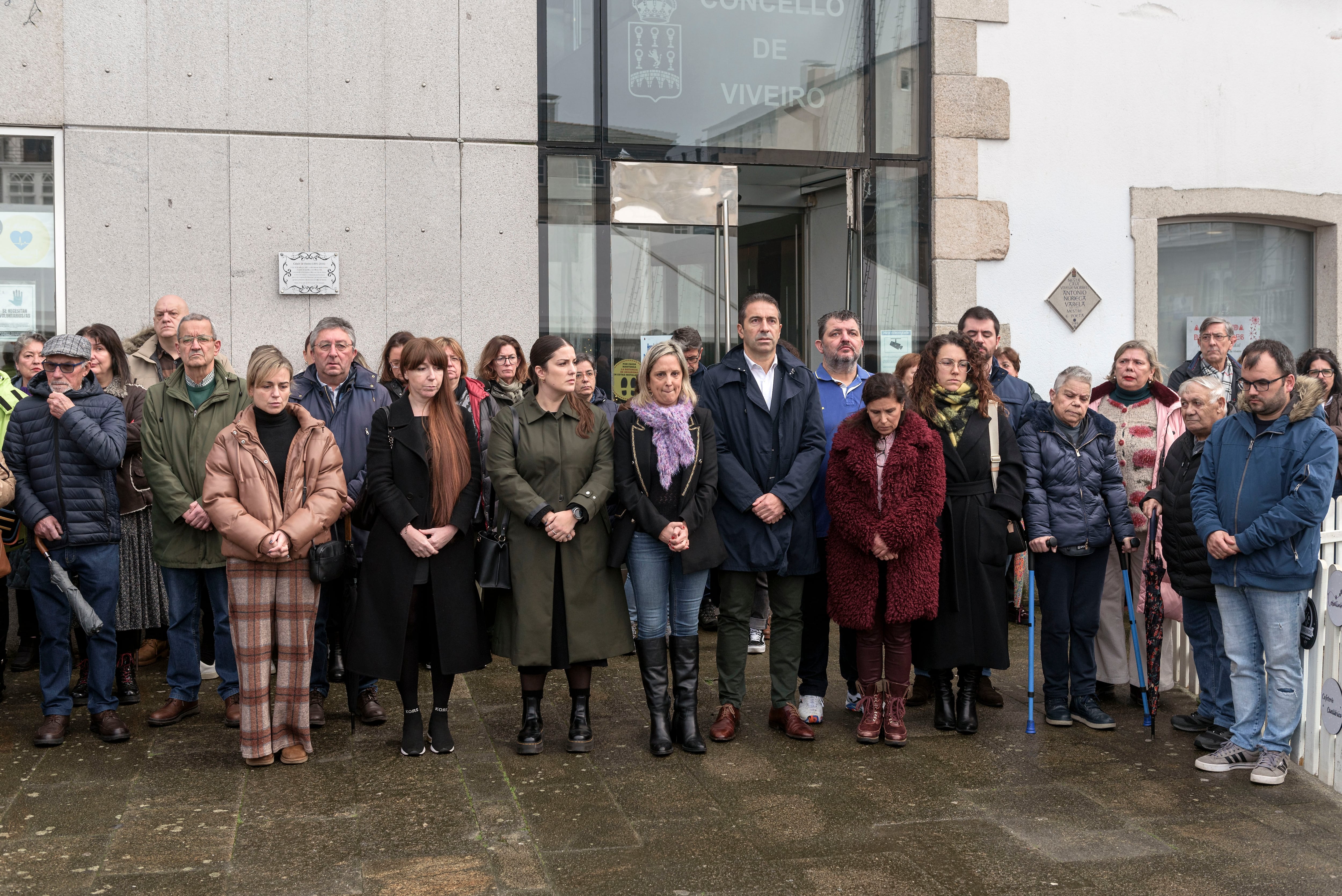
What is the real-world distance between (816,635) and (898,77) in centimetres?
577

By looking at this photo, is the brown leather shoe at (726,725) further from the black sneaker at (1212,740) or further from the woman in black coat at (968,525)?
the black sneaker at (1212,740)

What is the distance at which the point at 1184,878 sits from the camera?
162 inches

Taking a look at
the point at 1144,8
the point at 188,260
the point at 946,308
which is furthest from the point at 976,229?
the point at 188,260

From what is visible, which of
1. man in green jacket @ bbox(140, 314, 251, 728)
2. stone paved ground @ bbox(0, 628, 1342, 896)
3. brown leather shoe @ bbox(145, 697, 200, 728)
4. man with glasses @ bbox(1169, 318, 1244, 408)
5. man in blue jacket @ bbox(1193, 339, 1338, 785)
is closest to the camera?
stone paved ground @ bbox(0, 628, 1342, 896)

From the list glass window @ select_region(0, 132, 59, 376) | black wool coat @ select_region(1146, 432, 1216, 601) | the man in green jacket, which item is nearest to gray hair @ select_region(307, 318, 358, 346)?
the man in green jacket

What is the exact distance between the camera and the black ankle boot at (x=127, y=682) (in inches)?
253

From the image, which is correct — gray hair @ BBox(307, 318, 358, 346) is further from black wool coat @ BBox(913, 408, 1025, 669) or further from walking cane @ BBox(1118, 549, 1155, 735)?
walking cane @ BBox(1118, 549, 1155, 735)

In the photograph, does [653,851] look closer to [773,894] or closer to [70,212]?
[773,894]

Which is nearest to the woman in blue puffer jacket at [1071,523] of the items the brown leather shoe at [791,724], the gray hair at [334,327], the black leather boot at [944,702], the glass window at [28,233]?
the black leather boot at [944,702]

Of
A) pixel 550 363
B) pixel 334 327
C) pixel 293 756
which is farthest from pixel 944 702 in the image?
pixel 334 327

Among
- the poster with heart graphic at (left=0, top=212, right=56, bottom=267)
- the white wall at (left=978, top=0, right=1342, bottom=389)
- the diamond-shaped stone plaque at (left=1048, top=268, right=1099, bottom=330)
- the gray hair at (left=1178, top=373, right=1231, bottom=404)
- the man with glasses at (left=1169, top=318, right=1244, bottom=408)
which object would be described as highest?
the white wall at (left=978, top=0, right=1342, bottom=389)

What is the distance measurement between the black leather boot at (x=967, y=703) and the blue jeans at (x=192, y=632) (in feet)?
11.6

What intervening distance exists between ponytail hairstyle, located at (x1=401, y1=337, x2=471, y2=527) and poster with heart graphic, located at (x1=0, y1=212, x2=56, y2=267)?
449cm

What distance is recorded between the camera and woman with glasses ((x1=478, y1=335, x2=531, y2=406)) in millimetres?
7492
